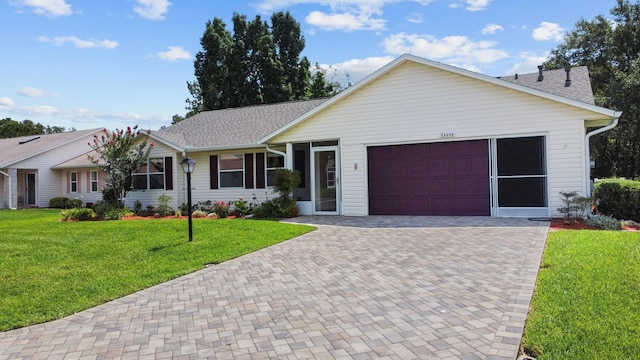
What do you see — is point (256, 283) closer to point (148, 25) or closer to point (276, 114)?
point (148, 25)

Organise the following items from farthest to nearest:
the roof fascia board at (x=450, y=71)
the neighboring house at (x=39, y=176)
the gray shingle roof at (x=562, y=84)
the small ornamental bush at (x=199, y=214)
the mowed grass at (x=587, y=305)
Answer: the neighboring house at (x=39, y=176)
the small ornamental bush at (x=199, y=214)
the gray shingle roof at (x=562, y=84)
the roof fascia board at (x=450, y=71)
the mowed grass at (x=587, y=305)

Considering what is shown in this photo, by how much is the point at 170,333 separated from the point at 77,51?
1371cm

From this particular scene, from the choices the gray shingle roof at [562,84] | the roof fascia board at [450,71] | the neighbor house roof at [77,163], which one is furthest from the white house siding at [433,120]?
the neighbor house roof at [77,163]

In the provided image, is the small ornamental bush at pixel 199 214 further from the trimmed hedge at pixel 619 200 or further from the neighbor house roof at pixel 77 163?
the trimmed hedge at pixel 619 200

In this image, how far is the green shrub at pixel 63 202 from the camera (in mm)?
23750

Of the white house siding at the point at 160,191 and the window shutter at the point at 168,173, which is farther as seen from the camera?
the window shutter at the point at 168,173

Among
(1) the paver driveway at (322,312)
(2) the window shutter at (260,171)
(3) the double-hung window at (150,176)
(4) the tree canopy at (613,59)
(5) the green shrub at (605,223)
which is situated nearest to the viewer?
(1) the paver driveway at (322,312)

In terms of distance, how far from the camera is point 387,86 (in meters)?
13.6

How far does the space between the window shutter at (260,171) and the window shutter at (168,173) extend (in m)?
4.01

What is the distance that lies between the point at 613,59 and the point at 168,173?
2856 centimetres

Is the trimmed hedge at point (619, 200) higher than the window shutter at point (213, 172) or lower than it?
lower

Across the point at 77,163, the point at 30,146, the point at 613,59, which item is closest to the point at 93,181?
the point at 77,163

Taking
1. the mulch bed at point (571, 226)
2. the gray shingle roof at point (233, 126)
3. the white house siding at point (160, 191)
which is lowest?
the mulch bed at point (571, 226)

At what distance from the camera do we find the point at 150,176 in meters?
18.5
